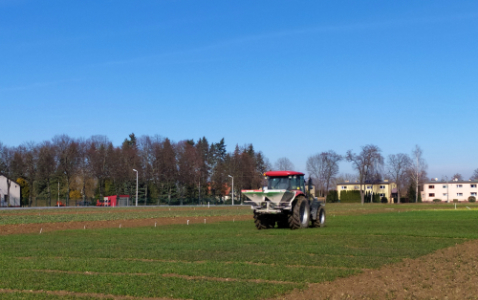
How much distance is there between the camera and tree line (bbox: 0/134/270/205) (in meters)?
106

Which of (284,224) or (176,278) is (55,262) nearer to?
(176,278)

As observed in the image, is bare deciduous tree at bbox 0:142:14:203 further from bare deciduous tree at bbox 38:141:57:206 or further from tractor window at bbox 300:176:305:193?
tractor window at bbox 300:176:305:193

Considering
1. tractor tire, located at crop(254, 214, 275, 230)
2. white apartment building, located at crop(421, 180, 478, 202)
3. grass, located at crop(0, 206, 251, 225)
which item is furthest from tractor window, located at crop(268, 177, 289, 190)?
white apartment building, located at crop(421, 180, 478, 202)

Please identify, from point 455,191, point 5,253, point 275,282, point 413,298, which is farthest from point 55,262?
point 455,191

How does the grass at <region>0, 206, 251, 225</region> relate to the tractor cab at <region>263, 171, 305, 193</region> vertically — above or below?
below

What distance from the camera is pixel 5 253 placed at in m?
18.7

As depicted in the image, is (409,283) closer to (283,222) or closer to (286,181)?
(286,181)

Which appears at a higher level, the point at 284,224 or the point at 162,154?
the point at 162,154

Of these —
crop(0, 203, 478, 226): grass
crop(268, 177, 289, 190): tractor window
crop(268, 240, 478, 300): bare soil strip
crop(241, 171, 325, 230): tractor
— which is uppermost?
crop(268, 177, 289, 190): tractor window

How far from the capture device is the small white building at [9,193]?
9562 cm

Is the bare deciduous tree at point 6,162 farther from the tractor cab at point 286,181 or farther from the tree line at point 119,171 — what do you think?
the tractor cab at point 286,181

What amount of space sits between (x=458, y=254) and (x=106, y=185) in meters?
105

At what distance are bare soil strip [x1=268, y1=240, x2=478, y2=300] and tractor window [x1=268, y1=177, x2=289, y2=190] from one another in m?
13.9

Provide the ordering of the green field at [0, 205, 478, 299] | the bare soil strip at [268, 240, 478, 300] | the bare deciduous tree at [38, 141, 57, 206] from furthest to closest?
the bare deciduous tree at [38, 141, 57, 206] → the green field at [0, 205, 478, 299] → the bare soil strip at [268, 240, 478, 300]
